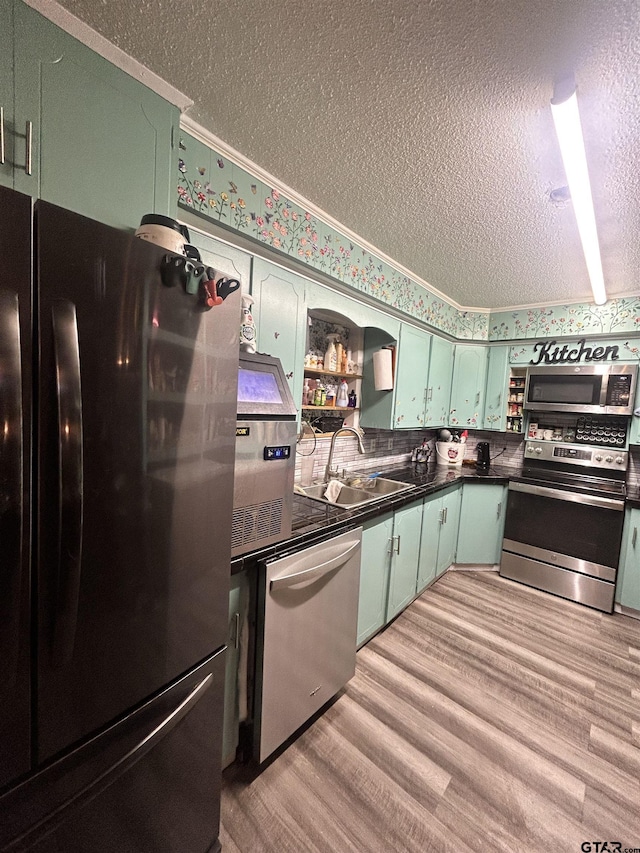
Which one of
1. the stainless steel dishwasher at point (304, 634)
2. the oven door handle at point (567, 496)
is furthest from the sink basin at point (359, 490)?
the oven door handle at point (567, 496)

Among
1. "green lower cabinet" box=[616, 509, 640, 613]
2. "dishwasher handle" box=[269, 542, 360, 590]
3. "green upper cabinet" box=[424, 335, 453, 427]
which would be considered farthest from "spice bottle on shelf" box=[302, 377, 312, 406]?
"green lower cabinet" box=[616, 509, 640, 613]

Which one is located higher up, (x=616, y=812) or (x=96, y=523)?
(x=96, y=523)

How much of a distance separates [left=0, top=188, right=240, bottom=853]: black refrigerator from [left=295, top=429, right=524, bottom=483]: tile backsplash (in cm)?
139

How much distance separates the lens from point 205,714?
1.05 m

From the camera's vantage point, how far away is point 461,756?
150 cm

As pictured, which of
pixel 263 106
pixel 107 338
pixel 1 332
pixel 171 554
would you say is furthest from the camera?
pixel 263 106

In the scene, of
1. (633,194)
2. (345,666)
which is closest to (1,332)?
(345,666)

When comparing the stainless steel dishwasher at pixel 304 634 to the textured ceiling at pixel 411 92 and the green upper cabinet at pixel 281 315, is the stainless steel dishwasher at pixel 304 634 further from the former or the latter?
the textured ceiling at pixel 411 92

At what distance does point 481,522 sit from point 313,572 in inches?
91.5

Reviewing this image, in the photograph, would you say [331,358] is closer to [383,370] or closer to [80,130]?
[383,370]

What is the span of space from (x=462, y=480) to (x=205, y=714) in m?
2.67

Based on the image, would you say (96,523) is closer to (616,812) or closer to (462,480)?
(616,812)

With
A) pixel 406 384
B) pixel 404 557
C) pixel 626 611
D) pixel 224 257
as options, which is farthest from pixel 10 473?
pixel 626 611

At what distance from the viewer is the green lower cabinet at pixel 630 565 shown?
2562 millimetres
